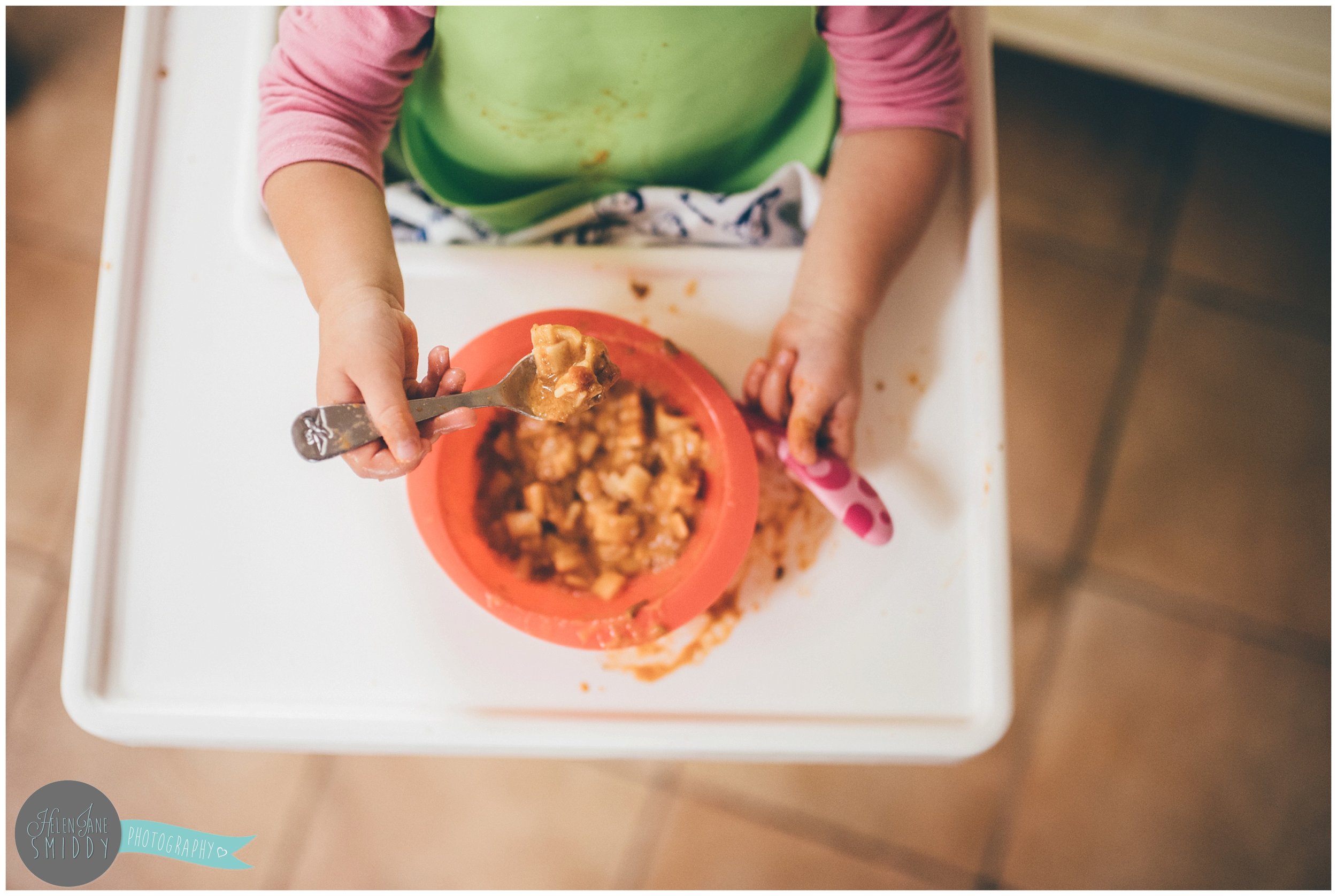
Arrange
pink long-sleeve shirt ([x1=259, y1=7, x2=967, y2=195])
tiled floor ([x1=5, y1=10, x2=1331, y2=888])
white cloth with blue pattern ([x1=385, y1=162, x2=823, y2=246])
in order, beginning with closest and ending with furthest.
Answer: pink long-sleeve shirt ([x1=259, y1=7, x2=967, y2=195]) < white cloth with blue pattern ([x1=385, y1=162, x2=823, y2=246]) < tiled floor ([x1=5, y1=10, x2=1331, y2=888])

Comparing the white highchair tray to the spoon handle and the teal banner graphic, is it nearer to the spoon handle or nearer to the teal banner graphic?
the spoon handle

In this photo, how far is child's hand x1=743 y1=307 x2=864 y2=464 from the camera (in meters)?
0.60

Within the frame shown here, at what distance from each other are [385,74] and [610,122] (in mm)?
172

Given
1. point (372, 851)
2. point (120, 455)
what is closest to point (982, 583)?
point (120, 455)

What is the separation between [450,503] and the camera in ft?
1.79

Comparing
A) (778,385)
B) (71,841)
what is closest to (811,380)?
(778,385)

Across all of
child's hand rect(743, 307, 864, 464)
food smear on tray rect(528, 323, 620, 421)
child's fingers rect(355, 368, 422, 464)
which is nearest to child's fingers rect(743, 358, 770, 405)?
child's hand rect(743, 307, 864, 464)

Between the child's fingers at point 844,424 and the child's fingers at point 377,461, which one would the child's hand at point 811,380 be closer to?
the child's fingers at point 844,424

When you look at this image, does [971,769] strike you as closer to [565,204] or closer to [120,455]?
[565,204]

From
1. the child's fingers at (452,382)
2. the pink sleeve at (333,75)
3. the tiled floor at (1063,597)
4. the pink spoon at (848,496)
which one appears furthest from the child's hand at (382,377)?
the tiled floor at (1063,597)

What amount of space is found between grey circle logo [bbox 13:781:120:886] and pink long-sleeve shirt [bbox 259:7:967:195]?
0.51m

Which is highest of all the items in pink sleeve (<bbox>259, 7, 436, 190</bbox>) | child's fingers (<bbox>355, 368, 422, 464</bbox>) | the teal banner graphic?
pink sleeve (<bbox>259, 7, 436, 190</bbox>)

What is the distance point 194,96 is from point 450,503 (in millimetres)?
398

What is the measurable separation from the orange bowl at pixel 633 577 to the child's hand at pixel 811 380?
0.18 ft
